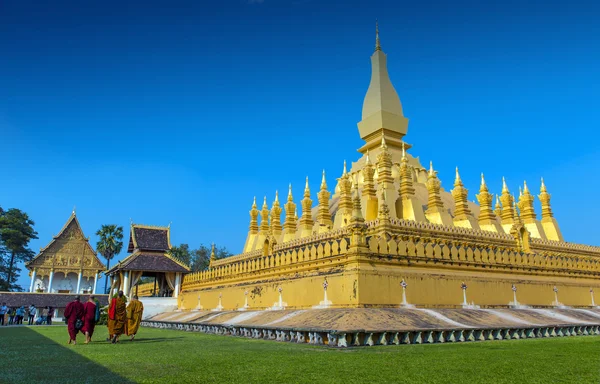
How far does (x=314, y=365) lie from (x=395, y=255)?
265 inches

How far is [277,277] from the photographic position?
607 inches

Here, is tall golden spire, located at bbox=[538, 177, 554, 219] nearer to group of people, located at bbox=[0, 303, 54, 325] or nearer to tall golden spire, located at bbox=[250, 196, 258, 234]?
tall golden spire, located at bbox=[250, 196, 258, 234]

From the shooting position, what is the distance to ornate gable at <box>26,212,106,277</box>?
43.2 metres

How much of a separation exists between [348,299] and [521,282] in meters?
7.33

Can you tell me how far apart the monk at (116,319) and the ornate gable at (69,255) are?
36.6 m

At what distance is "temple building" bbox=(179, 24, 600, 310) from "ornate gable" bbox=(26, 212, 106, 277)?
979 inches

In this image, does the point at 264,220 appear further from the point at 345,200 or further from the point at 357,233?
the point at 357,233

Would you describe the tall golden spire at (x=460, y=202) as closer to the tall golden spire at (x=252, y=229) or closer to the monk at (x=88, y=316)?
the tall golden spire at (x=252, y=229)

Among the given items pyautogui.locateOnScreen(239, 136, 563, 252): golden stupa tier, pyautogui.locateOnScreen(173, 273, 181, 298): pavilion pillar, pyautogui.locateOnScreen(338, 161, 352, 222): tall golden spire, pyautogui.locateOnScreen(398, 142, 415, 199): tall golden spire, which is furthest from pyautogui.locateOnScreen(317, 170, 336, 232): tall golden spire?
pyautogui.locateOnScreen(173, 273, 181, 298): pavilion pillar

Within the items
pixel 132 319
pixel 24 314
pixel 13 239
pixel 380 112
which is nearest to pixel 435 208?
pixel 380 112

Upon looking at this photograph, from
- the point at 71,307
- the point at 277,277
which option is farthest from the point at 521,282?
the point at 71,307

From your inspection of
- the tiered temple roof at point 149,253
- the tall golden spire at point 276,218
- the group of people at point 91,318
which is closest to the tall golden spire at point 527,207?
the tall golden spire at point 276,218

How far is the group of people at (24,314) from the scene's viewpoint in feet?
90.3

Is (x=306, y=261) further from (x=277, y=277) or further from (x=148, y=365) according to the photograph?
(x=148, y=365)
